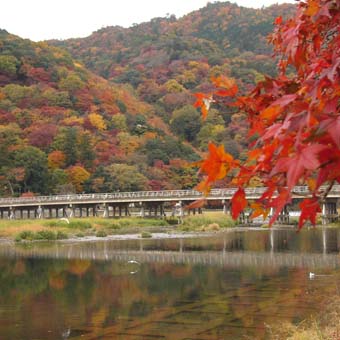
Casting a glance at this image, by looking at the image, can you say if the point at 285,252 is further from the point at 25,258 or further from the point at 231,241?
the point at 25,258

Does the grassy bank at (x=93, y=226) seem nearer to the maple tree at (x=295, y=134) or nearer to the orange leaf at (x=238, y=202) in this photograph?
the maple tree at (x=295, y=134)

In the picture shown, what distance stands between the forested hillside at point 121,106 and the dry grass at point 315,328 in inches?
2001

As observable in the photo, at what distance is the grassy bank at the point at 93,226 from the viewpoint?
3781 centimetres

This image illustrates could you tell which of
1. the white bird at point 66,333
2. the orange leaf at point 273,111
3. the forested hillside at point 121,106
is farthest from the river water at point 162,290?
the forested hillside at point 121,106

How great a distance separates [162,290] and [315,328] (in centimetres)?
799

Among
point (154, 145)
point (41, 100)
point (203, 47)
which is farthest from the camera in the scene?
point (203, 47)

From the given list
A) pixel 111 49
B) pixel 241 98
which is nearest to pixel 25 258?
pixel 241 98

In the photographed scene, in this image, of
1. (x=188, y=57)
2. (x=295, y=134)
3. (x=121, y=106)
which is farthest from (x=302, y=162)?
(x=188, y=57)

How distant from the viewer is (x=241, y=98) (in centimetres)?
228

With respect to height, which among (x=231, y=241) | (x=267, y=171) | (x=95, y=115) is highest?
(x=95, y=115)

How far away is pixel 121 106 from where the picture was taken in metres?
89.4

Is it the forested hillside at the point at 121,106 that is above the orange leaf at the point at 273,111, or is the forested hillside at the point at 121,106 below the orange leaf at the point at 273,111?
above

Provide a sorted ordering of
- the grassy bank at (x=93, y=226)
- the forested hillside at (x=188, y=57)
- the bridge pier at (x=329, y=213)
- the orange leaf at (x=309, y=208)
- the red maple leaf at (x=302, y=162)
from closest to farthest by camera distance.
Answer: the red maple leaf at (x=302, y=162) → the orange leaf at (x=309, y=208) → the grassy bank at (x=93, y=226) → the bridge pier at (x=329, y=213) → the forested hillside at (x=188, y=57)

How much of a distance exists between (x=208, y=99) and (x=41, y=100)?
7836 cm
